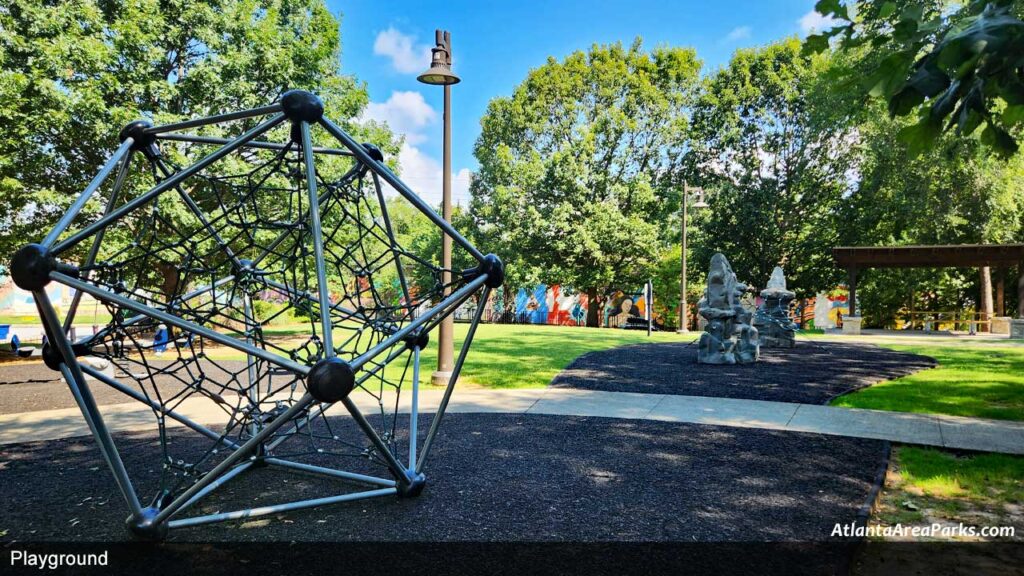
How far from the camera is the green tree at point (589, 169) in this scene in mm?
29000

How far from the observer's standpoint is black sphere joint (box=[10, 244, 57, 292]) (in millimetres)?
2574

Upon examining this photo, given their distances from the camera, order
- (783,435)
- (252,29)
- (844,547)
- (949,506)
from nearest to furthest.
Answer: (844,547) < (949,506) < (783,435) < (252,29)

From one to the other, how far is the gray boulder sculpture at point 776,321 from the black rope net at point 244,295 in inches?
362

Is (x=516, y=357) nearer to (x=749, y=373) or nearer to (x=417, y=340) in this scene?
(x=749, y=373)

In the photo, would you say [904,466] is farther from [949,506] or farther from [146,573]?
[146,573]

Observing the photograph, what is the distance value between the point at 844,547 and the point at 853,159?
30.4m

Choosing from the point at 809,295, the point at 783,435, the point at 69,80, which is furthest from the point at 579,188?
the point at 783,435

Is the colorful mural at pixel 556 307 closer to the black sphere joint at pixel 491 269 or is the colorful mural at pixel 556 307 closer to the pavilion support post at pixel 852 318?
the pavilion support post at pixel 852 318

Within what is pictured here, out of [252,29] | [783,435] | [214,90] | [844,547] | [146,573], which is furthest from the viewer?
[252,29]

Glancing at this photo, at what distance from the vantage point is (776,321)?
15.9m

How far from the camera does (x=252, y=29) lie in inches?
574

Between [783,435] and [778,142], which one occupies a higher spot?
[778,142]

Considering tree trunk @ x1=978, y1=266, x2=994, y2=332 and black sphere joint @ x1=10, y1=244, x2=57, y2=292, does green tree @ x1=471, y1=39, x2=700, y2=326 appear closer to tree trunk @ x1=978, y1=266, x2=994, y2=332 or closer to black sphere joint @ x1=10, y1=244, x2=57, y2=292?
tree trunk @ x1=978, y1=266, x2=994, y2=332

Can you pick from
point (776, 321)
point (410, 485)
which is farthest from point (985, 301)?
point (410, 485)
